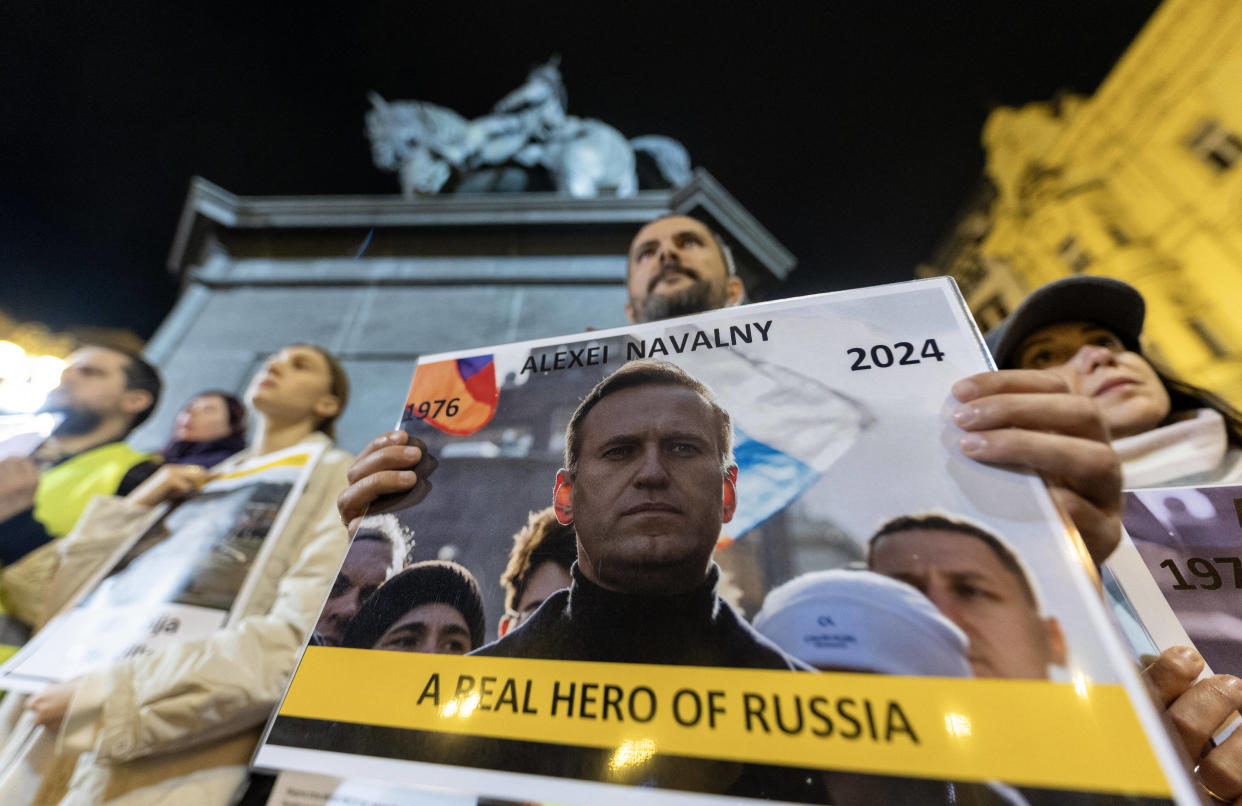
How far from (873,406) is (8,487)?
3.15 metres

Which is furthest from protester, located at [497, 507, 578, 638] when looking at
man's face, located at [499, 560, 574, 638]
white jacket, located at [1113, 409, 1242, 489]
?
white jacket, located at [1113, 409, 1242, 489]

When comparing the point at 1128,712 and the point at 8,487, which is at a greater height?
the point at 8,487

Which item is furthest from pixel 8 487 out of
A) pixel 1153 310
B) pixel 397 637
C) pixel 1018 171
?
pixel 1018 171

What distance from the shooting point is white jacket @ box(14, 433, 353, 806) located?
1.18 m

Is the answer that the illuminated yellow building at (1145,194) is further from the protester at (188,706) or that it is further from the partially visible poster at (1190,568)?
the protester at (188,706)

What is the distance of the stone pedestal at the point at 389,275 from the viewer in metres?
3.47

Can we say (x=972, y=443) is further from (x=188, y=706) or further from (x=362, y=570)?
(x=188, y=706)

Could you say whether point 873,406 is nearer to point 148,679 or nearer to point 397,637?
point 397,637

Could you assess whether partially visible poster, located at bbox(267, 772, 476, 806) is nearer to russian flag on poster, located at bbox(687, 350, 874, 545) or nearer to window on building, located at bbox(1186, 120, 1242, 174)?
russian flag on poster, located at bbox(687, 350, 874, 545)

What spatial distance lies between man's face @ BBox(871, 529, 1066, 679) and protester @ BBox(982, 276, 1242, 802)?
666 mm

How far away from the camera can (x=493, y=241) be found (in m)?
4.01

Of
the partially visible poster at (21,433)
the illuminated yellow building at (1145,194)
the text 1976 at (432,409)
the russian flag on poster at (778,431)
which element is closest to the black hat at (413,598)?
the text 1976 at (432,409)

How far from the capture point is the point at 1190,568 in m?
1.00

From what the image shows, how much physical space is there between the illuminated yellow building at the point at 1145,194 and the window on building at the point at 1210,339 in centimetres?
1
